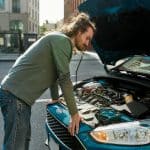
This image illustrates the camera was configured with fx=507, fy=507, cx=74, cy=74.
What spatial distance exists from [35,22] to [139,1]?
72.8m

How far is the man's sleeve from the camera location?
3.97 m

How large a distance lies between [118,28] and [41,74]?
8.46 feet

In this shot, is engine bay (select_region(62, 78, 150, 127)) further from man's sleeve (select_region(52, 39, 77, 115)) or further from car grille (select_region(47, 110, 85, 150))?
man's sleeve (select_region(52, 39, 77, 115))

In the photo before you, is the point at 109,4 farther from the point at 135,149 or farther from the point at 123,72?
the point at 135,149

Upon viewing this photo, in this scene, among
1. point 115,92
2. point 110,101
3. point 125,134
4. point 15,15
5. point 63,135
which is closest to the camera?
point 125,134

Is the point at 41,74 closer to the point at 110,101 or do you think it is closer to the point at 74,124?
the point at 74,124

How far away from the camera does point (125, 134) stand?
13.5ft

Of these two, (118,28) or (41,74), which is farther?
(118,28)

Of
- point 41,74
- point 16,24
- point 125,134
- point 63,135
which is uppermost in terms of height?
point 41,74

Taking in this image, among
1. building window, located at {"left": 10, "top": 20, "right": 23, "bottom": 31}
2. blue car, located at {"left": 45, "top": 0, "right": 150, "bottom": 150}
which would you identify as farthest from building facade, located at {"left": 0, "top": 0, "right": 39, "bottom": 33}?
blue car, located at {"left": 45, "top": 0, "right": 150, "bottom": 150}

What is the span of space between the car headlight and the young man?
0.71 feet

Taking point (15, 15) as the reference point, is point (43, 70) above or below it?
above

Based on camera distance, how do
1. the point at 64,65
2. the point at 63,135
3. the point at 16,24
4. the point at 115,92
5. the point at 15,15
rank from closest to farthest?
1. the point at 64,65
2. the point at 63,135
3. the point at 115,92
4. the point at 15,15
5. the point at 16,24

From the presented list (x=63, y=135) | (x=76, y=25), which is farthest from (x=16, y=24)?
(x=76, y=25)
